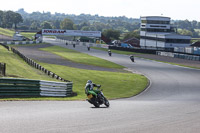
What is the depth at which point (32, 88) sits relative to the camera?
68.3 feet

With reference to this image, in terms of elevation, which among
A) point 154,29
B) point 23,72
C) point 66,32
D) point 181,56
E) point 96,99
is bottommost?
point 181,56

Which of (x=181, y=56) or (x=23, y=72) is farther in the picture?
(x=181, y=56)

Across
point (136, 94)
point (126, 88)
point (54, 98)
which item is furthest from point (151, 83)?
point (54, 98)

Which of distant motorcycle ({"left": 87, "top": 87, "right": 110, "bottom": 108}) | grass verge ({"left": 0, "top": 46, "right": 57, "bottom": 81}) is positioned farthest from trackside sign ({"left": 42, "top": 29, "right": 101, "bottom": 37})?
distant motorcycle ({"left": 87, "top": 87, "right": 110, "bottom": 108})

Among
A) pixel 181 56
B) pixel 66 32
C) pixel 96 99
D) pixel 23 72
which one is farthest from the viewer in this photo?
pixel 66 32

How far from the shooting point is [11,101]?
17875mm

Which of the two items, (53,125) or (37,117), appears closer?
(53,125)

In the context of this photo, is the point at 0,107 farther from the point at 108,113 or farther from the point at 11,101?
the point at 108,113

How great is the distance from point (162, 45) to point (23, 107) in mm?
109428

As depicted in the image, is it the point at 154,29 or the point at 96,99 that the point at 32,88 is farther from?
the point at 154,29

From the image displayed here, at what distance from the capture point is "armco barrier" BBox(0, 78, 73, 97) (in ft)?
63.8

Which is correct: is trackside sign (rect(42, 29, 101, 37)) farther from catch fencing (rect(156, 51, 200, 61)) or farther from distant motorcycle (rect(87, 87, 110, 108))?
distant motorcycle (rect(87, 87, 110, 108))

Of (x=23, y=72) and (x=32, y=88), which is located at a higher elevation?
(x=32, y=88)

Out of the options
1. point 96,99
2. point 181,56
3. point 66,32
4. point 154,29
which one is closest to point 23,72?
point 96,99
